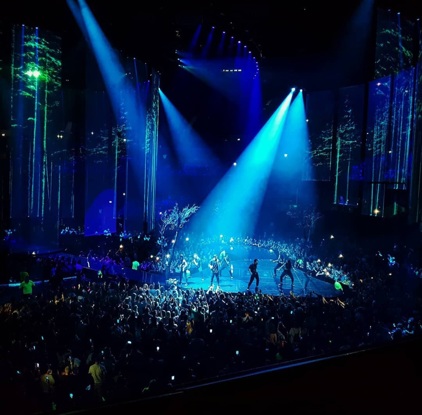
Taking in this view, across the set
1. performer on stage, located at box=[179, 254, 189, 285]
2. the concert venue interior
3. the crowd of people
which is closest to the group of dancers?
performer on stage, located at box=[179, 254, 189, 285]

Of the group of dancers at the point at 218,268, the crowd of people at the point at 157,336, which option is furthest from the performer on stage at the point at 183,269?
the crowd of people at the point at 157,336

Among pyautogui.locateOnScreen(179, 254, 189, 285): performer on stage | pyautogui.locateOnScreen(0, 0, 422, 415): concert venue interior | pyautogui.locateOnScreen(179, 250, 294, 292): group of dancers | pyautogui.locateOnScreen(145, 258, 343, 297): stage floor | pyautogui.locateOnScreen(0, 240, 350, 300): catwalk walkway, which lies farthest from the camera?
pyautogui.locateOnScreen(179, 254, 189, 285): performer on stage

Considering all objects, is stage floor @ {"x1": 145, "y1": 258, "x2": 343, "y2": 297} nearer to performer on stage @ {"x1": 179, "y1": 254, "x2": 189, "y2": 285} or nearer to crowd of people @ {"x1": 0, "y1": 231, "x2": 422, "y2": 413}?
performer on stage @ {"x1": 179, "y1": 254, "x2": 189, "y2": 285}

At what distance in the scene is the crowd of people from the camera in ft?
12.2

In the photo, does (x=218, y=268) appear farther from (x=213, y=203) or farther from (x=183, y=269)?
(x=213, y=203)

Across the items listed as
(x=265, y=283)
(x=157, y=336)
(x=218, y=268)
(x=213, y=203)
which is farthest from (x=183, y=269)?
(x=213, y=203)

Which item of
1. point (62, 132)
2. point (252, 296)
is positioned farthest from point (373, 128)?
point (62, 132)

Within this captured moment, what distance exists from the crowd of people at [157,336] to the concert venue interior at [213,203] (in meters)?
0.02

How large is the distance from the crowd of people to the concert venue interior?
1.0 inches

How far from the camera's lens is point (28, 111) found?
40.1 feet

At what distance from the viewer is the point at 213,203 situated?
21453mm

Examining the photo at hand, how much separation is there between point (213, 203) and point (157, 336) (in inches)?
680

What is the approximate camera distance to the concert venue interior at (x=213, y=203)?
12.1ft

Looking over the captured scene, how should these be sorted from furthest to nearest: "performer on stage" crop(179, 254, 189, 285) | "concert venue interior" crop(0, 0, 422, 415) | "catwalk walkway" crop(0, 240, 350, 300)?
"performer on stage" crop(179, 254, 189, 285)
"catwalk walkway" crop(0, 240, 350, 300)
"concert venue interior" crop(0, 0, 422, 415)
